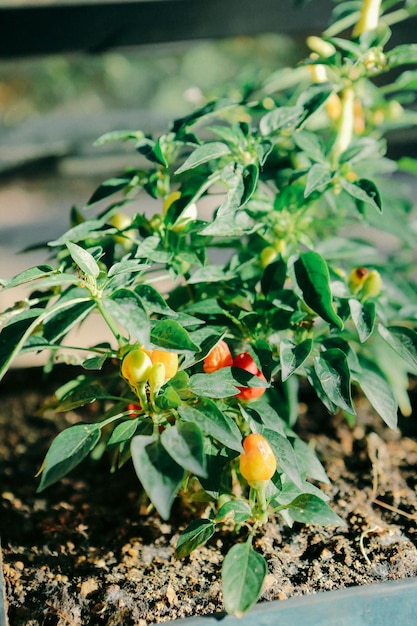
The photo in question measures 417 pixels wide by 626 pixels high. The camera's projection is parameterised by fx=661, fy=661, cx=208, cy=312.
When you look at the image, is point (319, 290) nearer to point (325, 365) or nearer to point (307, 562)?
point (325, 365)

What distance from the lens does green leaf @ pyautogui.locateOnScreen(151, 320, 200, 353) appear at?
2.31 ft

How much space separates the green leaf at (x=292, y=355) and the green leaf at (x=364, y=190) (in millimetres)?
193

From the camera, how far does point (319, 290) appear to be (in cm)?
76

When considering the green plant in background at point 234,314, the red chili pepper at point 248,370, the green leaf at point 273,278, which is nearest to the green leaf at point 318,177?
the green plant in background at point 234,314

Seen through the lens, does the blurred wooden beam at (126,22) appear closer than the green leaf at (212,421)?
No

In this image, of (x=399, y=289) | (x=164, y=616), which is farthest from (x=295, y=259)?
(x=164, y=616)

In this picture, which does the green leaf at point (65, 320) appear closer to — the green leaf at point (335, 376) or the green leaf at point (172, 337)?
the green leaf at point (172, 337)

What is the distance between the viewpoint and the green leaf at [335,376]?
743mm

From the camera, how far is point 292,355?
30.4 inches

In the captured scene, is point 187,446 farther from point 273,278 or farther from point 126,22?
point 126,22

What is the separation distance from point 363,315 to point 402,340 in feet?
0.22

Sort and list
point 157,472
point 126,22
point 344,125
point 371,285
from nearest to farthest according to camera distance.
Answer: point 157,472 → point 371,285 → point 344,125 → point 126,22

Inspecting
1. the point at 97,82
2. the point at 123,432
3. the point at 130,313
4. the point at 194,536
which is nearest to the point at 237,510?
the point at 194,536

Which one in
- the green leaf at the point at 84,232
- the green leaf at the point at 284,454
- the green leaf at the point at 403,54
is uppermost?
the green leaf at the point at 403,54
